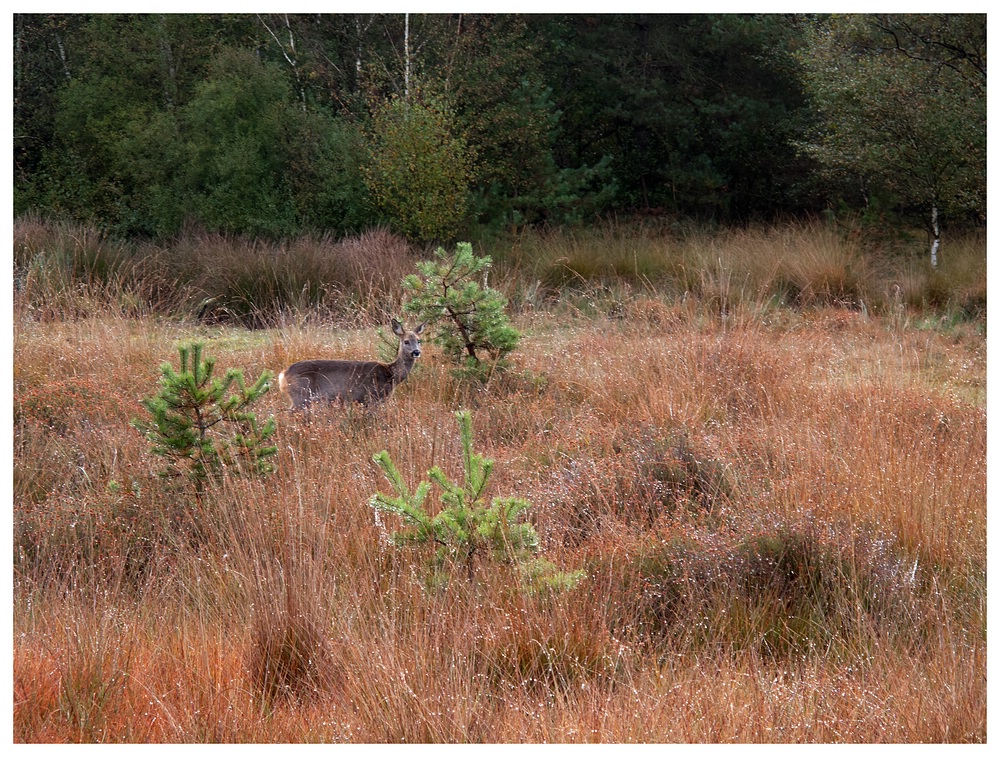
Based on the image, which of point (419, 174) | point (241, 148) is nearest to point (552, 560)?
point (419, 174)

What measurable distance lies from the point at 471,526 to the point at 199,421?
1.62 metres

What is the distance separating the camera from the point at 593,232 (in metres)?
17.1

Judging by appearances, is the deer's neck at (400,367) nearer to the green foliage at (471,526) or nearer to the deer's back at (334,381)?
the deer's back at (334,381)

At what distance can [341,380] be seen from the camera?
6773 mm

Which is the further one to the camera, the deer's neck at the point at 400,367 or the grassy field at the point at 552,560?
the deer's neck at the point at 400,367

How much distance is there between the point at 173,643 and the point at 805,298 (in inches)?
387

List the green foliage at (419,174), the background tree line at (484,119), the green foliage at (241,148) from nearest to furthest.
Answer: the background tree line at (484,119) → the green foliage at (419,174) → the green foliage at (241,148)

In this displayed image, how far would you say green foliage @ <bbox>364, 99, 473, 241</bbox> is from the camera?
15.8 meters

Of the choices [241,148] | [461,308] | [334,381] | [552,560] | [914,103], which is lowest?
[552,560]

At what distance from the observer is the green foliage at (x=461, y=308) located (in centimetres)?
718

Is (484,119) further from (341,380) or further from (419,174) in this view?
(341,380)

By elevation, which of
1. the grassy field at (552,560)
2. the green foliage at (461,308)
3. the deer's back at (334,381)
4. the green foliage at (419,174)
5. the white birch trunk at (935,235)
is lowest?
the grassy field at (552,560)

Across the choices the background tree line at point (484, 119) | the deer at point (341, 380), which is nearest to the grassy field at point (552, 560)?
the deer at point (341, 380)

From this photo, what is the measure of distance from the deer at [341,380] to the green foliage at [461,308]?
0.21 meters
